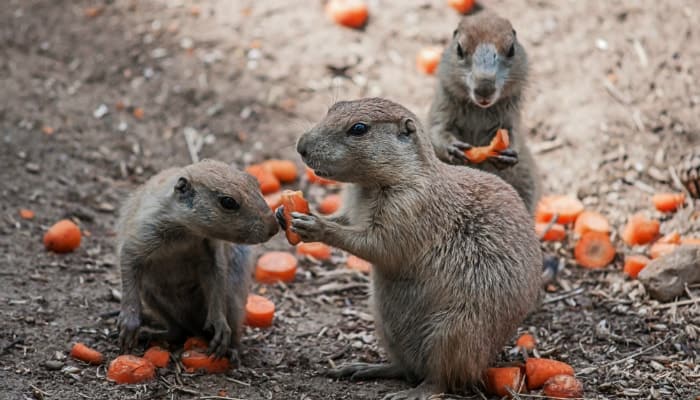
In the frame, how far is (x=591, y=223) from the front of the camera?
312 inches

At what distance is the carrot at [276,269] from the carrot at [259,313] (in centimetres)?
64

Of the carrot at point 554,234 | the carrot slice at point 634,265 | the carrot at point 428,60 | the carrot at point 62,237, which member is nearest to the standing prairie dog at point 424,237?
the carrot slice at point 634,265

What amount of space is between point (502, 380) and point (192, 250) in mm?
2074

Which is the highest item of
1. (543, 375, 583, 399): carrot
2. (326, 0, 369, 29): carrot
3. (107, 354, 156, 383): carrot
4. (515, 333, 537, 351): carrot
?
(326, 0, 369, 29): carrot

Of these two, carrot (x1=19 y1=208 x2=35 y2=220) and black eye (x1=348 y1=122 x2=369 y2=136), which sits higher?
black eye (x1=348 y1=122 x2=369 y2=136)

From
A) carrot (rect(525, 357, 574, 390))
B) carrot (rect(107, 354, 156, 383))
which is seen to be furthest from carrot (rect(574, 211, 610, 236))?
carrot (rect(107, 354, 156, 383))

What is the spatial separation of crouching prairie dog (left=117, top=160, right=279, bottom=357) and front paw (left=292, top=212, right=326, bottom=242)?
0.35 m

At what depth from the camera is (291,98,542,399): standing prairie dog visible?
18.2ft

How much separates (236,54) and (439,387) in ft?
17.2

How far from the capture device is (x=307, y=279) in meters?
7.68

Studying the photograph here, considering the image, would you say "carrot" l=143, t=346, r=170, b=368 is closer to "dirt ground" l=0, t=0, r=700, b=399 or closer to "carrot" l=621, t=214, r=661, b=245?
"dirt ground" l=0, t=0, r=700, b=399

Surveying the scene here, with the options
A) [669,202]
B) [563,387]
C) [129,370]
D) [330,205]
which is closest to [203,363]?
[129,370]

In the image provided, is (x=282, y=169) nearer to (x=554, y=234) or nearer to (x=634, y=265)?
(x=554, y=234)

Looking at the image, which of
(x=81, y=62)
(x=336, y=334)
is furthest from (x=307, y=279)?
(x=81, y=62)
